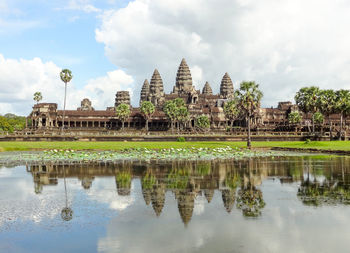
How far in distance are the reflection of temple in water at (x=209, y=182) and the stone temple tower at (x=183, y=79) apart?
141866 mm

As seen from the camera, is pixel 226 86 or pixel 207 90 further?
pixel 207 90

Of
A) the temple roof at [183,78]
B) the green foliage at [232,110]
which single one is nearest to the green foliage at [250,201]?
the green foliage at [232,110]

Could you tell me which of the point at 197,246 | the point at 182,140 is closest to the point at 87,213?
the point at 197,246

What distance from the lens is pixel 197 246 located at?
1063cm

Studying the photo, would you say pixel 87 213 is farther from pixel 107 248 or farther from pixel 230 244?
pixel 230 244

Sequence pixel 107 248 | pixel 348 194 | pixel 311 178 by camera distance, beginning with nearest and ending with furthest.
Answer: pixel 107 248 → pixel 348 194 → pixel 311 178

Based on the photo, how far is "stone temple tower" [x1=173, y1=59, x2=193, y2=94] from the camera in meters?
172

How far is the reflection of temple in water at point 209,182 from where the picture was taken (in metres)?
16.5

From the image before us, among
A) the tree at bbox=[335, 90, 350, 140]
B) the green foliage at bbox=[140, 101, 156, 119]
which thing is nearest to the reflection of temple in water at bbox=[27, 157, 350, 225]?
the tree at bbox=[335, 90, 350, 140]

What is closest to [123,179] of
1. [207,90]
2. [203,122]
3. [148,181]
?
[148,181]

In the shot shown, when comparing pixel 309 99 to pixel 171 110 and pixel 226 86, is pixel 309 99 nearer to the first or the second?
pixel 171 110

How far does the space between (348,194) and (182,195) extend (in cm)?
772

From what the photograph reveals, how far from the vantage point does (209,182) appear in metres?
22.3

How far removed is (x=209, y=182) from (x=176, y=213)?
8.11 metres
